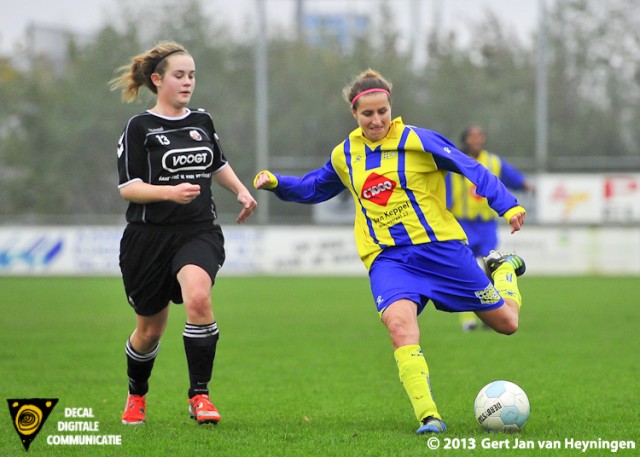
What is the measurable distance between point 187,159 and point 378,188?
3.47ft

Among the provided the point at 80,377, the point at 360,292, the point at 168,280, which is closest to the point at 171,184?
the point at 168,280

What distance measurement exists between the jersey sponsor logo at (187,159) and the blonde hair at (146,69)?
441 millimetres

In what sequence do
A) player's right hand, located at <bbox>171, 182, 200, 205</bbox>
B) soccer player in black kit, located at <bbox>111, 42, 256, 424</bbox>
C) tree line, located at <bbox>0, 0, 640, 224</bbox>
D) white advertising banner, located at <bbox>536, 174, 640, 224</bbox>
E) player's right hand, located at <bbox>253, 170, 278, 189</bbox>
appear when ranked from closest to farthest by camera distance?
1. player's right hand, located at <bbox>171, 182, 200, 205</bbox>
2. soccer player in black kit, located at <bbox>111, 42, 256, 424</bbox>
3. player's right hand, located at <bbox>253, 170, 278, 189</bbox>
4. white advertising banner, located at <bbox>536, 174, 640, 224</bbox>
5. tree line, located at <bbox>0, 0, 640, 224</bbox>

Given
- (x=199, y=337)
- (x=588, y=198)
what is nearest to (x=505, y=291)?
(x=199, y=337)

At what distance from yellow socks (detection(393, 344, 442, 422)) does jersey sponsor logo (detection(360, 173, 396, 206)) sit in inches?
33.2

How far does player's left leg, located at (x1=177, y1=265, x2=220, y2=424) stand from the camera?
550cm

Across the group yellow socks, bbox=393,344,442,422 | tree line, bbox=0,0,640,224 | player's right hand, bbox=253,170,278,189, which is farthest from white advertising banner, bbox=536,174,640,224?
yellow socks, bbox=393,344,442,422

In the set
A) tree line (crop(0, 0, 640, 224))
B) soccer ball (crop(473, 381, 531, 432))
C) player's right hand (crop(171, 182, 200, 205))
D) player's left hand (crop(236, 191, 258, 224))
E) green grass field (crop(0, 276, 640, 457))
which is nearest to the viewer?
green grass field (crop(0, 276, 640, 457))

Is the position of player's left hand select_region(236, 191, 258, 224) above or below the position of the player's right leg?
above

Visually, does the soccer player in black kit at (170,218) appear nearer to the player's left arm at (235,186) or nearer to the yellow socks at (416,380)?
the player's left arm at (235,186)

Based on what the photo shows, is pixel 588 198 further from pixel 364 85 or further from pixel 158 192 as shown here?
pixel 158 192

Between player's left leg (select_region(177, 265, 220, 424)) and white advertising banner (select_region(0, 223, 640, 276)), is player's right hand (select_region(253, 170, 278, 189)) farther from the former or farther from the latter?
white advertising banner (select_region(0, 223, 640, 276))

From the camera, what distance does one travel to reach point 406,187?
565cm

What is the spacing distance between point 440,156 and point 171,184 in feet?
4.81
